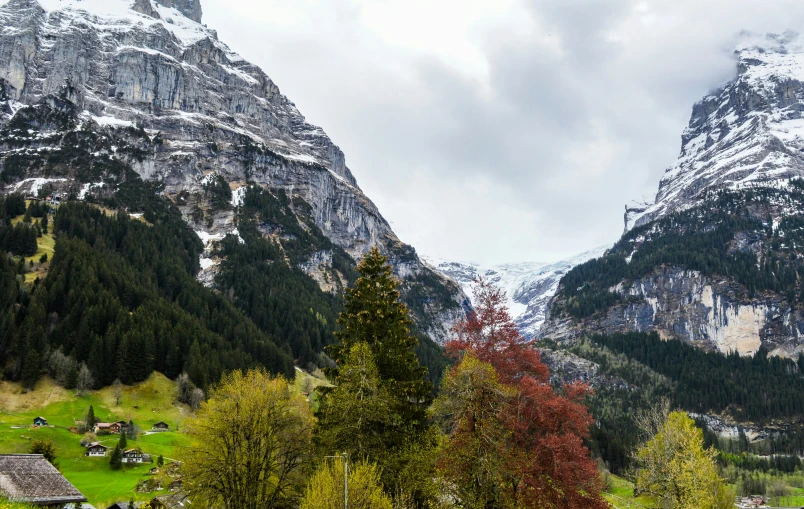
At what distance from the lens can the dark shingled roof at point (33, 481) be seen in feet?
146

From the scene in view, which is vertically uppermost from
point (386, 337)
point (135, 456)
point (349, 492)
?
point (386, 337)

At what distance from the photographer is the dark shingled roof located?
146 feet

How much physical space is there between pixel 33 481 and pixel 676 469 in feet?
173

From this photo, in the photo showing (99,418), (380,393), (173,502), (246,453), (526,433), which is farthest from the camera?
(99,418)

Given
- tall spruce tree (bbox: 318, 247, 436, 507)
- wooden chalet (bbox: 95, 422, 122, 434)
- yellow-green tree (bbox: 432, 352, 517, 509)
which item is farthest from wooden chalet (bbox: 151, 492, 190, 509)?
wooden chalet (bbox: 95, 422, 122, 434)

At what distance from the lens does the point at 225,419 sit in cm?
3744

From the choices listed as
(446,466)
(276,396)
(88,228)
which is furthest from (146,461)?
(88,228)

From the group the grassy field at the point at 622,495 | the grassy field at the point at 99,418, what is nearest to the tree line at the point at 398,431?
the grassy field at the point at 99,418

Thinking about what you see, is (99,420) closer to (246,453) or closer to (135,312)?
(135,312)

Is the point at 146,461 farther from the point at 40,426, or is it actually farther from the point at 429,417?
the point at 429,417

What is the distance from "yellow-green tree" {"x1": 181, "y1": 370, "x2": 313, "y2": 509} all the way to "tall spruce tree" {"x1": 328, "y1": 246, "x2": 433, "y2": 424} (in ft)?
18.6

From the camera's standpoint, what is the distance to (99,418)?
93062 millimetres

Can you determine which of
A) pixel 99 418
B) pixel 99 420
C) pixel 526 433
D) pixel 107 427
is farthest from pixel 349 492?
pixel 99 418

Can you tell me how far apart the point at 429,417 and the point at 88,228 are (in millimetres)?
160721
